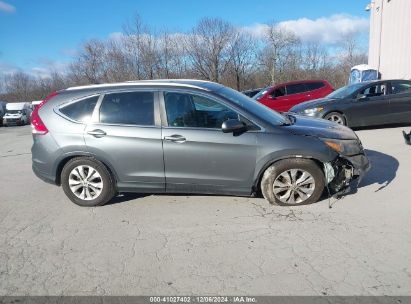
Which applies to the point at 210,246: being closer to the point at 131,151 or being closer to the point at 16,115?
the point at 131,151

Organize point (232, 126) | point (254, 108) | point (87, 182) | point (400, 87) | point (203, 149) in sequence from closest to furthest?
point (232, 126) → point (203, 149) → point (254, 108) → point (87, 182) → point (400, 87)

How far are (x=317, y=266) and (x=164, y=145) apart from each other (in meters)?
2.39

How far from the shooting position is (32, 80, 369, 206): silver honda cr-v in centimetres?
437

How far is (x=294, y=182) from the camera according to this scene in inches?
175

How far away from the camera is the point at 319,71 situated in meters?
49.1

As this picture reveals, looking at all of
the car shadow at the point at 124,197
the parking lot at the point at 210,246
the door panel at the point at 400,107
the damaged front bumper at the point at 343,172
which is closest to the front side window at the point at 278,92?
the door panel at the point at 400,107

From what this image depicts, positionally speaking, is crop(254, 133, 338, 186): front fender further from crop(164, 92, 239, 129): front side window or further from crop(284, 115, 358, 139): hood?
crop(164, 92, 239, 129): front side window

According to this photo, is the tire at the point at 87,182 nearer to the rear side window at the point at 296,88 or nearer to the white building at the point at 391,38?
the rear side window at the point at 296,88

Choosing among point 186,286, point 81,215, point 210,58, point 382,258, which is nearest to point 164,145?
point 81,215

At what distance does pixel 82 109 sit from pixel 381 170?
4.96 meters

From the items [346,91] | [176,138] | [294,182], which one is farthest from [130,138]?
[346,91]

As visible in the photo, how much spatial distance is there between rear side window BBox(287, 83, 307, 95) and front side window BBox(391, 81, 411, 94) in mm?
5735

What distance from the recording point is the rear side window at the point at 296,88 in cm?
1552

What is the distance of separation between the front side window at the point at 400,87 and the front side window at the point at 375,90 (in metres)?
0.25
